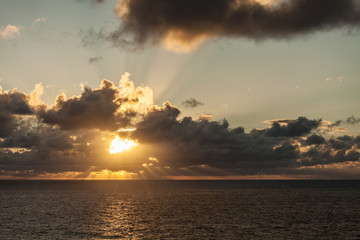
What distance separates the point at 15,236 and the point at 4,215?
37.5 m

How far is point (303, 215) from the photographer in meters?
99.2

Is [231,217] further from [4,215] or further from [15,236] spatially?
[4,215]

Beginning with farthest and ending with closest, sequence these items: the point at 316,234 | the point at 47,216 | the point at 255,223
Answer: the point at 47,216 → the point at 255,223 → the point at 316,234

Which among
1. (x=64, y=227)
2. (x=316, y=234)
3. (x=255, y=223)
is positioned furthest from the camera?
(x=255, y=223)

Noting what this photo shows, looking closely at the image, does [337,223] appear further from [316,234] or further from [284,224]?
[316,234]

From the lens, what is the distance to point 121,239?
6469 cm

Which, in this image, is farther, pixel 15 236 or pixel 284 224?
pixel 284 224

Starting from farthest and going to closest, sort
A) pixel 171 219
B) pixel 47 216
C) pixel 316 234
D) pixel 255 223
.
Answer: pixel 47 216
pixel 171 219
pixel 255 223
pixel 316 234

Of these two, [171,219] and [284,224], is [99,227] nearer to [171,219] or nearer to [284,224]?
[171,219]

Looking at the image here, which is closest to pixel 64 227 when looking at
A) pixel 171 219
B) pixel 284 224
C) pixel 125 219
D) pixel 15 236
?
pixel 15 236

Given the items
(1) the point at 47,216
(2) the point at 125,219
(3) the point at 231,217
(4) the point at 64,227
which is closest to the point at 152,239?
(4) the point at 64,227

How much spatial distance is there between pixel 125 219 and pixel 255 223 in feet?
107

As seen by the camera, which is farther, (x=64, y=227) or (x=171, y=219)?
(x=171, y=219)

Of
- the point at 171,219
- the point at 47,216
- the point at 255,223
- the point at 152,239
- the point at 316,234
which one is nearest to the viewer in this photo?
the point at 152,239
